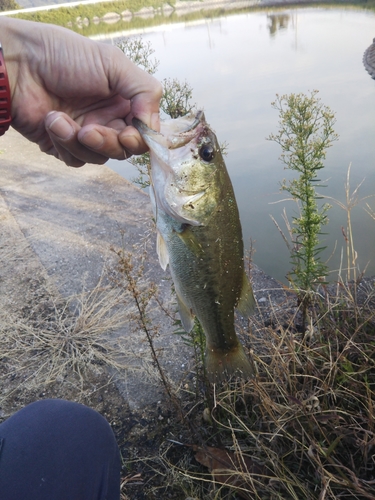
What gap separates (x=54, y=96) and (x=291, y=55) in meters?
13.8

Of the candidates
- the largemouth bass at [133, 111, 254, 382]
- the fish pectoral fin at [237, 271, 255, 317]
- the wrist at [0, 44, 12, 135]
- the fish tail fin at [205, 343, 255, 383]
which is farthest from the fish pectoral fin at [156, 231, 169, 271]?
the wrist at [0, 44, 12, 135]

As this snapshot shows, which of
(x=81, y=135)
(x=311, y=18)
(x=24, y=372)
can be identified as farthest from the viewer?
(x=311, y=18)

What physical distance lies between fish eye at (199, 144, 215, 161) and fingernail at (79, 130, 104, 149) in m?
0.42

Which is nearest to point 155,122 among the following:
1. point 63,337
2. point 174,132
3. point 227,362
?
point 174,132

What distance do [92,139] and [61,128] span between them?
140mm

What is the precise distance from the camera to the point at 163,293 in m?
3.72

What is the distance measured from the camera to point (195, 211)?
5.49ft

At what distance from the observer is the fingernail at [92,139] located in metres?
1.68

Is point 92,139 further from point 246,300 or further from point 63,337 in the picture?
point 63,337

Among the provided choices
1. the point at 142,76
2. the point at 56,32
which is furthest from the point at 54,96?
the point at 142,76

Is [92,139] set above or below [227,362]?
above

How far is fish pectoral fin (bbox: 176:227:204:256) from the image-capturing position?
169 centimetres

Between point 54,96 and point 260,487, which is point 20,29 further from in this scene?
point 260,487

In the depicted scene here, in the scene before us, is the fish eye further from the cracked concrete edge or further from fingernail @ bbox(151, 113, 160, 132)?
the cracked concrete edge
